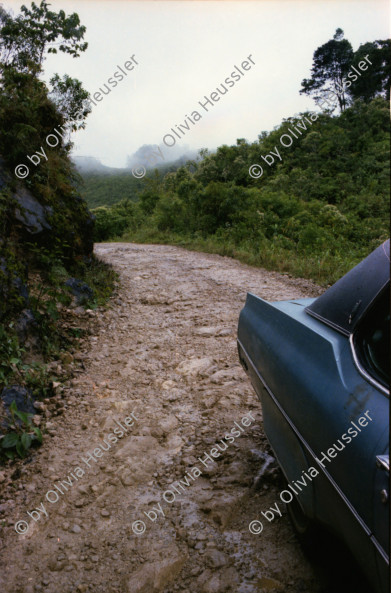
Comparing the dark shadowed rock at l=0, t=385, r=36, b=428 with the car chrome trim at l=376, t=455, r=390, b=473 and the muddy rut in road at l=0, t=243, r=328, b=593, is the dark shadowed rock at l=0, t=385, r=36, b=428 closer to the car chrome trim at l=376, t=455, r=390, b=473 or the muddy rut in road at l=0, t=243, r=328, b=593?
the muddy rut in road at l=0, t=243, r=328, b=593

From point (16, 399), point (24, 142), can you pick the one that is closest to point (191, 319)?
point (16, 399)

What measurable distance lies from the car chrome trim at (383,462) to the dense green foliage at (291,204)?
18.8 feet

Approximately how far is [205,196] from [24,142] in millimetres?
8878

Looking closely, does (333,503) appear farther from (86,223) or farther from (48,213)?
(86,223)

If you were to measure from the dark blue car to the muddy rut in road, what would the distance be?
0.39m

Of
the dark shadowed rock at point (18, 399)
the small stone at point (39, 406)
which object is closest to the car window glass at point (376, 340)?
the dark shadowed rock at point (18, 399)

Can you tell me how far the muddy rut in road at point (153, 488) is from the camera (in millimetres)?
1794

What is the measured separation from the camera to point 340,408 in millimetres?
1288

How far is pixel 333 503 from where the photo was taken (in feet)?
4.21

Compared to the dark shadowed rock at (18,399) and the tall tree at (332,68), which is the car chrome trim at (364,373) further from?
the tall tree at (332,68)

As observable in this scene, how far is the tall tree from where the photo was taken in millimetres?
23163

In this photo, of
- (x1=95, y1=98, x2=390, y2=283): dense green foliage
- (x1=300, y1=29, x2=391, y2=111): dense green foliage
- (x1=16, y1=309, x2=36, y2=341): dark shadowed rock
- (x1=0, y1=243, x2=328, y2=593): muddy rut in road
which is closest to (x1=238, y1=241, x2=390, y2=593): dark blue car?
(x1=0, y1=243, x2=328, y2=593): muddy rut in road

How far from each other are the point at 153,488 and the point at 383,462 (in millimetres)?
1782

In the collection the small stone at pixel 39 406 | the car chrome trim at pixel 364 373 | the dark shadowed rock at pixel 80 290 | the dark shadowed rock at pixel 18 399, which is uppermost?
the car chrome trim at pixel 364 373
